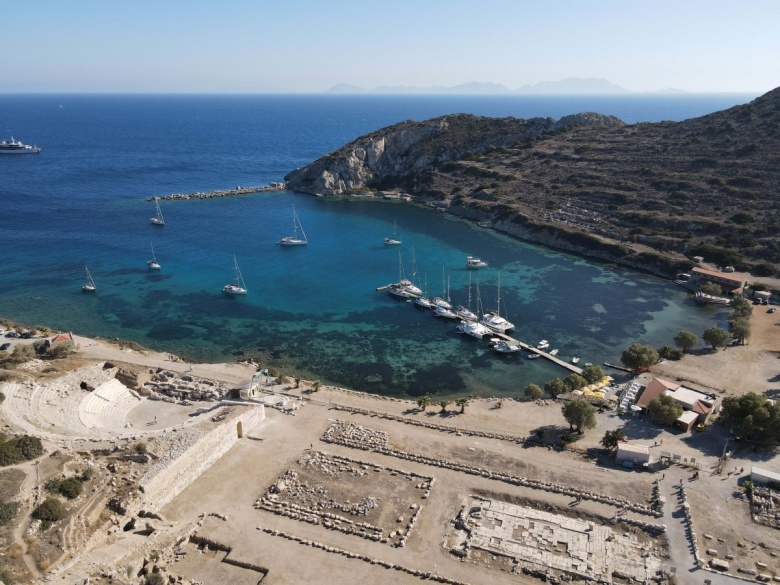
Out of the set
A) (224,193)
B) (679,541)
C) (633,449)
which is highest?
(224,193)

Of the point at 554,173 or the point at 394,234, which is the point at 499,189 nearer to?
the point at 554,173

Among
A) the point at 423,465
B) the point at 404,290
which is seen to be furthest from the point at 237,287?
the point at 423,465

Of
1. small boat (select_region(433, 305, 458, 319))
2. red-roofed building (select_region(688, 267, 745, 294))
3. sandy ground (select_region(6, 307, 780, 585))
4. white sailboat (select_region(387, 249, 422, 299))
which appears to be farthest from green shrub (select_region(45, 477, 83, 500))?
red-roofed building (select_region(688, 267, 745, 294))

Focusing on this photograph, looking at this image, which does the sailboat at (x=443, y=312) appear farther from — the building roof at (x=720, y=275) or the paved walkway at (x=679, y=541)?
the building roof at (x=720, y=275)

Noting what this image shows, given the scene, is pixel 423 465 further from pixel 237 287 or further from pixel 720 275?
pixel 720 275

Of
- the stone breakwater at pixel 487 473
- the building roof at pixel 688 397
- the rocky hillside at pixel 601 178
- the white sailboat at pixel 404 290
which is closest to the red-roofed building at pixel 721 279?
the rocky hillside at pixel 601 178

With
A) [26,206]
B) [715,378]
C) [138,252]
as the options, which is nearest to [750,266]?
[715,378]
